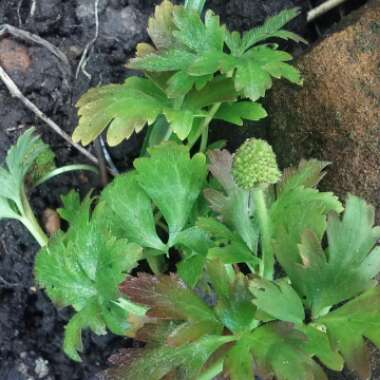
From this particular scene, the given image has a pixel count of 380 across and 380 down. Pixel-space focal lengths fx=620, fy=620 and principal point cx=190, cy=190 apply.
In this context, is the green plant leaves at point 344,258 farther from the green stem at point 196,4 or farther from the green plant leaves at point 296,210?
the green stem at point 196,4

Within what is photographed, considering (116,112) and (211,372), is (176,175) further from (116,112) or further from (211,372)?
(211,372)

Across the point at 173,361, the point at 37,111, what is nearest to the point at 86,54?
the point at 37,111

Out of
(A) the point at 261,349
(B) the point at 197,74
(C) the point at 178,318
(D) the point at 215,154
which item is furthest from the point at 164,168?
(A) the point at 261,349

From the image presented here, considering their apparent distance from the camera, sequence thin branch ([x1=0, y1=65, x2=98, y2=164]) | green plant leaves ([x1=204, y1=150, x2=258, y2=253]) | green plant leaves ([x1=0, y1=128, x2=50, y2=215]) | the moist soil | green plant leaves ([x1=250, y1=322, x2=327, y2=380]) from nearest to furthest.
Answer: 1. green plant leaves ([x1=250, y1=322, x2=327, y2=380])
2. green plant leaves ([x1=204, y1=150, x2=258, y2=253])
3. green plant leaves ([x1=0, y1=128, x2=50, y2=215])
4. the moist soil
5. thin branch ([x1=0, y1=65, x2=98, y2=164])

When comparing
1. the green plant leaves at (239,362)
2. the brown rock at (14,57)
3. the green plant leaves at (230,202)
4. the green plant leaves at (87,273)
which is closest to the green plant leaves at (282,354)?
the green plant leaves at (239,362)

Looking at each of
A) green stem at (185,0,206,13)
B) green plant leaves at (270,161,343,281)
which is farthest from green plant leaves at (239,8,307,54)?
green plant leaves at (270,161,343,281)

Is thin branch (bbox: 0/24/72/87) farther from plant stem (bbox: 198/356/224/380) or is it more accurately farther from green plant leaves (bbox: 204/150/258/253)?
plant stem (bbox: 198/356/224/380)

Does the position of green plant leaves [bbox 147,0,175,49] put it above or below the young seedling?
above
